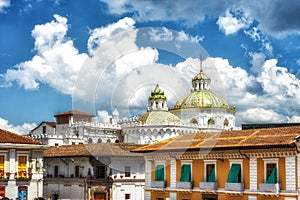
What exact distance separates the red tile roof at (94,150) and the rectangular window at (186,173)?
512 inches

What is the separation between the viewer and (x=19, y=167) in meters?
51.6

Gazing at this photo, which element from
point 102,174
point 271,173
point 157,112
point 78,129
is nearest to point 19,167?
point 102,174

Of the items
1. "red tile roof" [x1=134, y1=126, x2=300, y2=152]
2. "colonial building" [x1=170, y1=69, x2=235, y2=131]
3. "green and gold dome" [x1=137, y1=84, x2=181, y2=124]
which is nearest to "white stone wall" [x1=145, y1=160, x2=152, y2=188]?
"red tile roof" [x1=134, y1=126, x2=300, y2=152]

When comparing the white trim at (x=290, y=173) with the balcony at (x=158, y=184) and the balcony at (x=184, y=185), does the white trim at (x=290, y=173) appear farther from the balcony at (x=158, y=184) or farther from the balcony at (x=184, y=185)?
the balcony at (x=158, y=184)

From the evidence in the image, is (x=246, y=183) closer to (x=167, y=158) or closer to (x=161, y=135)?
(x=167, y=158)

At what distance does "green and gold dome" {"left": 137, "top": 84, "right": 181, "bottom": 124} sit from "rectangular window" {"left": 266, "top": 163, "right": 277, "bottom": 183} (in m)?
58.3

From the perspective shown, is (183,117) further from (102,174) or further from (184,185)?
(184,185)

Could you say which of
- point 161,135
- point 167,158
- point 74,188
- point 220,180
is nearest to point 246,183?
point 220,180

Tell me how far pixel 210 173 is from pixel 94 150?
60.9ft

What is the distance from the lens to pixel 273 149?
40000 millimetres

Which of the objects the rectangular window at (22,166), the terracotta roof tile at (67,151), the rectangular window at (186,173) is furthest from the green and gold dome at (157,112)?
the rectangular window at (186,173)

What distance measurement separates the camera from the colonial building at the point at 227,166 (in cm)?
3944

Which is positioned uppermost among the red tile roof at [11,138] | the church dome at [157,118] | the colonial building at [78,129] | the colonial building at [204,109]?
the colonial building at [204,109]

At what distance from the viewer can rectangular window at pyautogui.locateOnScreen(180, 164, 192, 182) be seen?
4627cm
